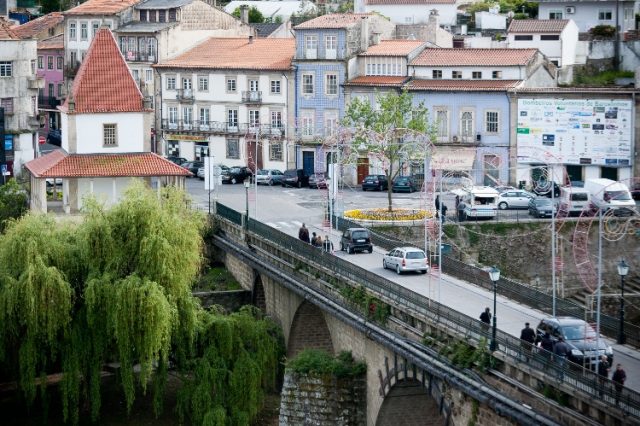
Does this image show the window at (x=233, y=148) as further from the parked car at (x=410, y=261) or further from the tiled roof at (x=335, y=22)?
the parked car at (x=410, y=261)

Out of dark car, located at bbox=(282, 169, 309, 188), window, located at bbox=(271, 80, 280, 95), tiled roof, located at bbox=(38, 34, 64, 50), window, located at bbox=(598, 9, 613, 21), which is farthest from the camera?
tiled roof, located at bbox=(38, 34, 64, 50)

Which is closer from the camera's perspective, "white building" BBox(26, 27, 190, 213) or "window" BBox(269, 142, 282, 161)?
"white building" BBox(26, 27, 190, 213)

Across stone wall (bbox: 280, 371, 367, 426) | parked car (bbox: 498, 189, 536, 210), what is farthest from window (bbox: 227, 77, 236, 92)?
stone wall (bbox: 280, 371, 367, 426)

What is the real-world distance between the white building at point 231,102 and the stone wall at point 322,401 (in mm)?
41027

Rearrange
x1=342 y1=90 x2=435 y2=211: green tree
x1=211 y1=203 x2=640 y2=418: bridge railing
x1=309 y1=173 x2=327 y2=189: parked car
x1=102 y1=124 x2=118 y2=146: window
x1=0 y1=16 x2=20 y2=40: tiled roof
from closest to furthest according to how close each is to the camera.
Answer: x1=211 y1=203 x2=640 y2=418: bridge railing < x1=102 y1=124 x2=118 y2=146: window < x1=342 y1=90 x2=435 y2=211: green tree < x1=309 y1=173 x2=327 y2=189: parked car < x1=0 y1=16 x2=20 y2=40: tiled roof

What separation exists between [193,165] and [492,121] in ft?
65.4

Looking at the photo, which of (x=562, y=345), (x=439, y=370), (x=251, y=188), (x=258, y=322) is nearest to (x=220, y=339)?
(x=258, y=322)

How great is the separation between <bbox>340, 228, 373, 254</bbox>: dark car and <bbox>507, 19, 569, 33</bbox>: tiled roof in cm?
3701

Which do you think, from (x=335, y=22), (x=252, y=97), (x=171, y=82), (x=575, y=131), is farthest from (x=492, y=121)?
(x=171, y=82)

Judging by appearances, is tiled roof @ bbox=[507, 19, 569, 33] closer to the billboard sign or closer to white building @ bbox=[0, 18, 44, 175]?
the billboard sign

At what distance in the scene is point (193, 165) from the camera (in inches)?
3647

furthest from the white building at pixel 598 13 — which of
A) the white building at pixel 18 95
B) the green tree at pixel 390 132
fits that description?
the white building at pixel 18 95

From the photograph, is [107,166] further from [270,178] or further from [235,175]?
[235,175]

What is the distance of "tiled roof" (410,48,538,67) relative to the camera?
276ft
